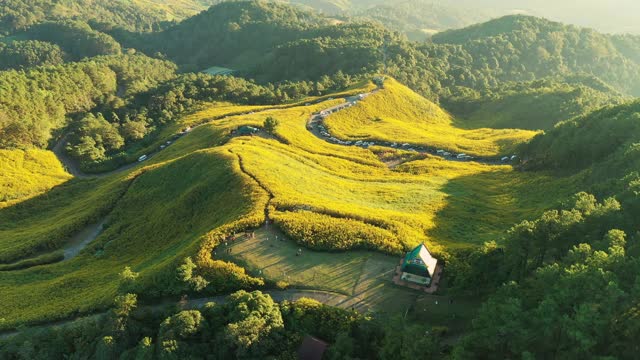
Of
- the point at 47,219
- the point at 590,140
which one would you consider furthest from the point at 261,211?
the point at 590,140

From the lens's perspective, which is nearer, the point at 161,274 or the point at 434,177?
the point at 161,274

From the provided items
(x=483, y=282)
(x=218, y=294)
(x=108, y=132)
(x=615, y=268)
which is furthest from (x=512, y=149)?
(x=108, y=132)

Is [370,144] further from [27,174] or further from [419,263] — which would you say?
[27,174]

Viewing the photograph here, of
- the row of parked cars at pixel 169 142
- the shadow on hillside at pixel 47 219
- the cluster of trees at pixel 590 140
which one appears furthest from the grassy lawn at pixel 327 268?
the row of parked cars at pixel 169 142

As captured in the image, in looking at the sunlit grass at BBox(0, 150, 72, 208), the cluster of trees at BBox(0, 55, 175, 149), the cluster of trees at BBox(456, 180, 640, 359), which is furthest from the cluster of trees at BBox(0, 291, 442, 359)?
the cluster of trees at BBox(0, 55, 175, 149)

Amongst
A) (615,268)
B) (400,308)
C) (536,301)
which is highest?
(615,268)

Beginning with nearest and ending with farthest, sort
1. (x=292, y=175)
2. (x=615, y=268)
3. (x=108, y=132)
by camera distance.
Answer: (x=615, y=268)
(x=292, y=175)
(x=108, y=132)

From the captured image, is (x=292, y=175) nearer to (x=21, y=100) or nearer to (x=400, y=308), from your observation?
(x=400, y=308)
